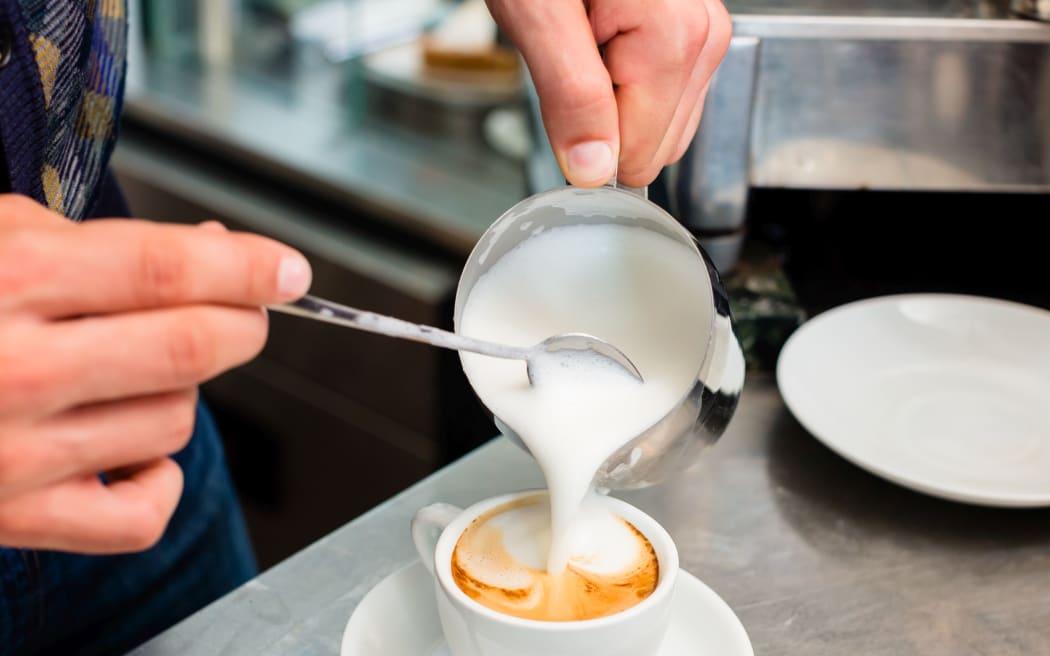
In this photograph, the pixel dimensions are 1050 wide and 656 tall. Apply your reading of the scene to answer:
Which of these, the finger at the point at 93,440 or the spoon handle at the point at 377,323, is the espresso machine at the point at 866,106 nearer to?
the spoon handle at the point at 377,323

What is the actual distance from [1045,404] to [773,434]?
0.85 ft

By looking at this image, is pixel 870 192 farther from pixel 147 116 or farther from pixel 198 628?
pixel 147 116

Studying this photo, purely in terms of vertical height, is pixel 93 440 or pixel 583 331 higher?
pixel 93 440

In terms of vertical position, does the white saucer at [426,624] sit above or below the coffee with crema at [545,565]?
below

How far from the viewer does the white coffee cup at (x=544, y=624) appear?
26.7 inches

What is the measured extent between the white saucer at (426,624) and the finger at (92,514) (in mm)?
213

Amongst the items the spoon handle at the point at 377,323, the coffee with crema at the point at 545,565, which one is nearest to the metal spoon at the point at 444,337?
the spoon handle at the point at 377,323

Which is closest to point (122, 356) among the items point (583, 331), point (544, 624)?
point (544, 624)

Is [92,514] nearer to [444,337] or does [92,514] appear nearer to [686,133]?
[444,337]

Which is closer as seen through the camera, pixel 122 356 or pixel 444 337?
pixel 122 356

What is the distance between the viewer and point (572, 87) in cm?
81

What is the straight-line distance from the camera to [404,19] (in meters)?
2.42

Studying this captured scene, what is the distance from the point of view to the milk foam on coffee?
0.78 m

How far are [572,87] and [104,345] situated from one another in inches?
15.8
